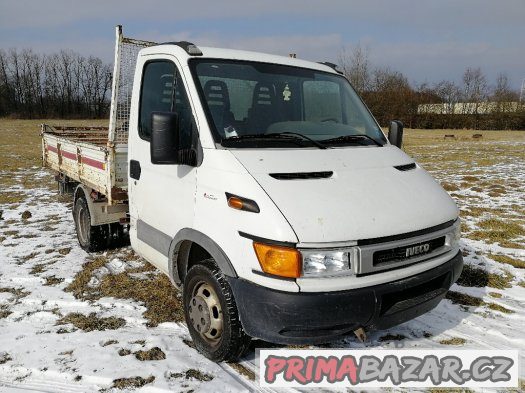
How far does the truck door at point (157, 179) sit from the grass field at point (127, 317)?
26.4 inches

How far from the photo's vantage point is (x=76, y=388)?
2982mm

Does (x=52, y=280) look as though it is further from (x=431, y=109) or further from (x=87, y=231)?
(x=431, y=109)

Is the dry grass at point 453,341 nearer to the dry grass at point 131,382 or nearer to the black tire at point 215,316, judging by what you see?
the black tire at point 215,316

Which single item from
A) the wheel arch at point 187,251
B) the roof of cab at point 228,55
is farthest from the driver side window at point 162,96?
the wheel arch at point 187,251

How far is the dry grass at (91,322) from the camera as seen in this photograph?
383 cm

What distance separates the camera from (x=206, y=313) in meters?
3.18

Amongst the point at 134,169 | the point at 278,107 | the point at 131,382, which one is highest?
the point at 278,107

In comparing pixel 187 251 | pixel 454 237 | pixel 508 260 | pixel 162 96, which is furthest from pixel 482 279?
pixel 162 96

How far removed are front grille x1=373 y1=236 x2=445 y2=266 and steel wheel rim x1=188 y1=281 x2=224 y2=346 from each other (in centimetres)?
117

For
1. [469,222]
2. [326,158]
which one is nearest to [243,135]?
[326,158]

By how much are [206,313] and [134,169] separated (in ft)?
→ 5.59

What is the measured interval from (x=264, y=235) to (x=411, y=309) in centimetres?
119

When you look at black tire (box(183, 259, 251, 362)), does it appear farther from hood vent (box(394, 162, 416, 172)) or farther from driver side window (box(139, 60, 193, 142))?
hood vent (box(394, 162, 416, 172))

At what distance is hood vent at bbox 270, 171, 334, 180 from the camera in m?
2.87
